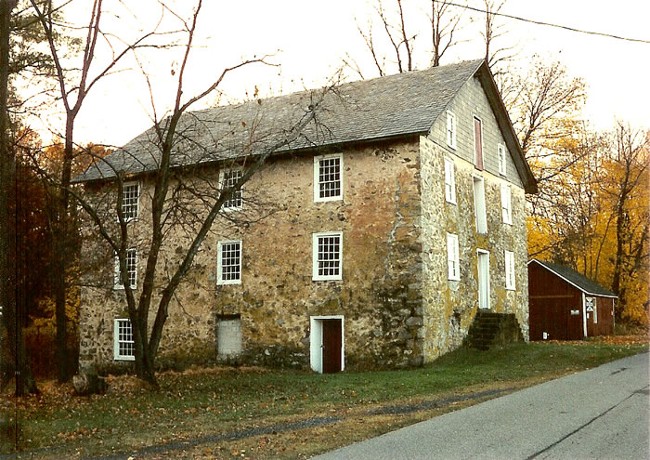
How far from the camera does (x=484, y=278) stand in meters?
27.0

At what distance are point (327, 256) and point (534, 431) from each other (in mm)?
13684

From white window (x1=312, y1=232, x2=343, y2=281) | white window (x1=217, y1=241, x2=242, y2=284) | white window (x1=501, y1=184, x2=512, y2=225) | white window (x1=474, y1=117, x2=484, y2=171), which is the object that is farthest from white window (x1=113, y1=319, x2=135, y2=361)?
white window (x1=501, y1=184, x2=512, y2=225)

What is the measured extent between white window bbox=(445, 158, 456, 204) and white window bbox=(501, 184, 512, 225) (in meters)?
5.05

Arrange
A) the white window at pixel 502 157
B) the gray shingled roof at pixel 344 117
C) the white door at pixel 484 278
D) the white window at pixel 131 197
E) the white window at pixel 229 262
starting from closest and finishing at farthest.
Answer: the gray shingled roof at pixel 344 117 < the white window at pixel 229 262 < the white door at pixel 484 278 < the white window at pixel 131 197 < the white window at pixel 502 157

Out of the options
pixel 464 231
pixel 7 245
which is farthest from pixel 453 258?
pixel 7 245

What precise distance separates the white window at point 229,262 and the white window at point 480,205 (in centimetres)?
890

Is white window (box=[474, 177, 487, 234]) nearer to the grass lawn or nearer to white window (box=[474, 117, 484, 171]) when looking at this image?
white window (box=[474, 117, 484, 171])

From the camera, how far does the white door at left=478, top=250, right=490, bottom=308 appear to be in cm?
2684

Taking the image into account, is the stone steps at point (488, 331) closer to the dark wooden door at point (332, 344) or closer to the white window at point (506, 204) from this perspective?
the dark wooden door at point (332, 344)

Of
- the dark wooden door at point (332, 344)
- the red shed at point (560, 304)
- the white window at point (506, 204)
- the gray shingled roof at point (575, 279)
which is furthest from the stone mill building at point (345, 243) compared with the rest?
the red shed at point (560, 304)

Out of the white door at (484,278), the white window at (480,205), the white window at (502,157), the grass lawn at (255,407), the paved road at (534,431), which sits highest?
the white window at (502,157)

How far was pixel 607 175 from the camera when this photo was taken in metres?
45.4

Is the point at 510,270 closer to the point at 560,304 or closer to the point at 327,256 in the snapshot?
the point at 327,256

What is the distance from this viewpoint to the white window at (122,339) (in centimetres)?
2717
